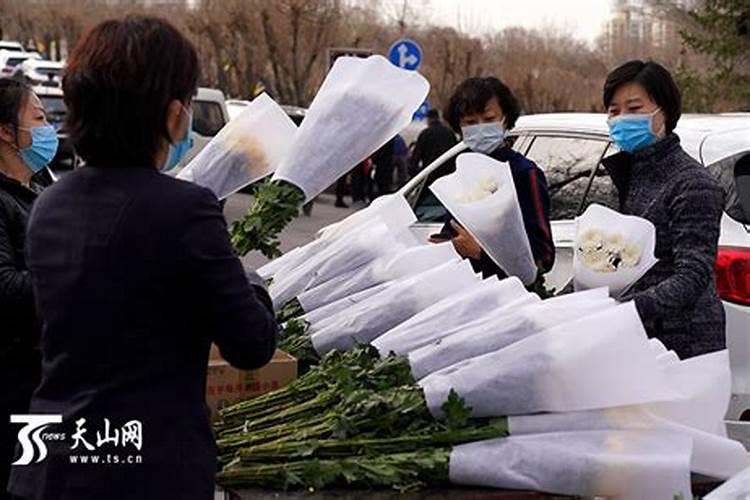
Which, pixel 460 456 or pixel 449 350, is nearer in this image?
pixel 460 456

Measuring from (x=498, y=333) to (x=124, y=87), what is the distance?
1.19m

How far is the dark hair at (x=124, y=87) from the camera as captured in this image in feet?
7.10

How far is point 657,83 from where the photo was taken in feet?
13.0

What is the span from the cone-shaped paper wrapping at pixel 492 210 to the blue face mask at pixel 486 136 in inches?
23.8

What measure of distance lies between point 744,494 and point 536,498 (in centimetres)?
46

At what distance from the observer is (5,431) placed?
3.37m

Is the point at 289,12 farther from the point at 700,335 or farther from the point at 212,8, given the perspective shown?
the point at 700,335

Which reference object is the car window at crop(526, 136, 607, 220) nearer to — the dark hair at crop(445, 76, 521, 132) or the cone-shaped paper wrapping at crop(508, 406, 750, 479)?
the dark hair at crop(445, 76, 521, 132)

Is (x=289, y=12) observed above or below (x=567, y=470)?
below

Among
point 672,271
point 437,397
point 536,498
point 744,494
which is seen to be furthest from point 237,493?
point 672,271

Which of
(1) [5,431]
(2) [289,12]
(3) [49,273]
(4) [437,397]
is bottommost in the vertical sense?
(2) [289,12]

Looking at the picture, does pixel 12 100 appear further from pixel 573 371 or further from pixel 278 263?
pixel 573 371

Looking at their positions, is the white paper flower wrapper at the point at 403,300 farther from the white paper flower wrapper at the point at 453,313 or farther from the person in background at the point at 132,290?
the person in background at the point at 132,290

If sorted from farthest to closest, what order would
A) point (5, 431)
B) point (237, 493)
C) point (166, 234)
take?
point (5, 431) → point (237, 493) → point (166, 234)
